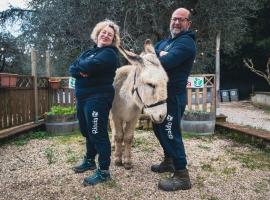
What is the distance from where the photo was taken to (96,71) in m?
4.05

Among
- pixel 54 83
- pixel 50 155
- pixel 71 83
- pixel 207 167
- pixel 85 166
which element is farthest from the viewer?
pixel 54 83

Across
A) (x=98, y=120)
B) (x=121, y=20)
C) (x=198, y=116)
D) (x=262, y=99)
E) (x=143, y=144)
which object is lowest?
(x=143, y=144)

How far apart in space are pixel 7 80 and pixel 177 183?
4.38 meters

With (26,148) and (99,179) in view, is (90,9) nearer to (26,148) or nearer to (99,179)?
(26,148)

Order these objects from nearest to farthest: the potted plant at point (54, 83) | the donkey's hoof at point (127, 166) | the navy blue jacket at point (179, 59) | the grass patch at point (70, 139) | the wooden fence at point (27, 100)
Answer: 1. the navy blue jacket at point (179, 59)
2. the donkey's hoof at point (127, 166)
3. the grass patch at point (70, 139)
4. the wooden fence at point (27, 100)
5. the potted plant at point (54, 83)

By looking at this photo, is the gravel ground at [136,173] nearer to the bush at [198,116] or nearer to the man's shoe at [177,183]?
the man's shoe at [177,183]

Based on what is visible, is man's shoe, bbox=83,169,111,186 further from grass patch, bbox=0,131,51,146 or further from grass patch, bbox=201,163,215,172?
grass patch, bbox=0,131,51,146

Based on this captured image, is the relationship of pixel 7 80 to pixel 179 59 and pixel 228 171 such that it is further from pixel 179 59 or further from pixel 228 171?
pixel 228 171

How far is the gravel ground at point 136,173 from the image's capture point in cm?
408

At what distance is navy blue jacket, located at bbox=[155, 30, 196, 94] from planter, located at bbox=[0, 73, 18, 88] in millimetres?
3833

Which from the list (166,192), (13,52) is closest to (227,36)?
(166,192)

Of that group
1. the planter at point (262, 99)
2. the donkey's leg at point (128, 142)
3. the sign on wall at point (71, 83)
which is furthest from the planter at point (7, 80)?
the planter at point (262, 99)

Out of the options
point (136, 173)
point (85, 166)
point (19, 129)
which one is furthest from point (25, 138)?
point (136, 173)

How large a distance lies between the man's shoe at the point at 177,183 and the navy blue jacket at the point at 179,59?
3.25 feet
